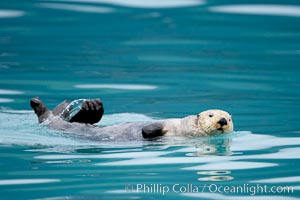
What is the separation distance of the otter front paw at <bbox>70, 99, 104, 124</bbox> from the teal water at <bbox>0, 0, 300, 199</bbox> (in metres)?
0.33

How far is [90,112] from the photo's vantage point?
367 inches

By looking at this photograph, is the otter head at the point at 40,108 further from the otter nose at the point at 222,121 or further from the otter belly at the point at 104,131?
the otter nose at the point at 222,121

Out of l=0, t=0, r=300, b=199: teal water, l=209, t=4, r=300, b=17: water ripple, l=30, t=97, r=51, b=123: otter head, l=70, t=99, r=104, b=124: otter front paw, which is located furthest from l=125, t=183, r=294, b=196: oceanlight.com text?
l=209, t=4, r=300, b=17: water ripple

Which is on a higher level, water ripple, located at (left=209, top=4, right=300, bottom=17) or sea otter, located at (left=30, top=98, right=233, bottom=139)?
water ripple, located at (left=209, top=4, right=300, bottom=17)

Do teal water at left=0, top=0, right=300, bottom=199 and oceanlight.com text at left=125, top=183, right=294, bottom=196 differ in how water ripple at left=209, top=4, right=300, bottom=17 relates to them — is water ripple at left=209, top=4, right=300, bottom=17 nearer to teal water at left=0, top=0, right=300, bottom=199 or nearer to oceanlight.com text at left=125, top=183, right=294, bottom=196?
teal water at left=0, top=0, right=300, bottom=199

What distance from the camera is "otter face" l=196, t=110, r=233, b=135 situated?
8.74 metres

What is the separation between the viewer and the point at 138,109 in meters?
10.9

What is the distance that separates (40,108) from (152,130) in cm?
147

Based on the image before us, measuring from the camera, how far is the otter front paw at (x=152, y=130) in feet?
28.7

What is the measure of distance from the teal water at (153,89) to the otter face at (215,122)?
128 millimetres

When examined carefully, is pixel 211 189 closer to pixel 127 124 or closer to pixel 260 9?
pixel 127 124

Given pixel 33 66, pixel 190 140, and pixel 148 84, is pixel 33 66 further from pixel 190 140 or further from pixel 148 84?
pixel 190 140

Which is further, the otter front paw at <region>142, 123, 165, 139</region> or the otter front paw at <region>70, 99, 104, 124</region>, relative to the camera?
the otter front paw at <region>70, 99, 104, 124</region>

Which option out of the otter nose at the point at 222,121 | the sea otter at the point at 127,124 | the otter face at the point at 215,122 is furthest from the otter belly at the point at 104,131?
the otter nose at the point at 222,121
